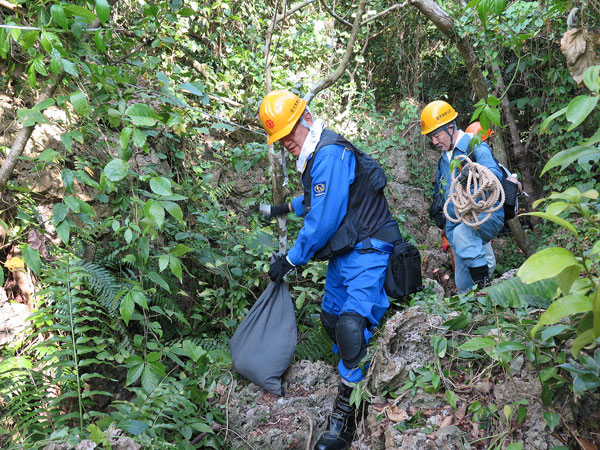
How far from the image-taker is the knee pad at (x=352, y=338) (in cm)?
291

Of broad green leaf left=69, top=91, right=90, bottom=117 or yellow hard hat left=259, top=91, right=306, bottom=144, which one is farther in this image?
yellow hard hat left=259, top=91, right=306, bottom=144

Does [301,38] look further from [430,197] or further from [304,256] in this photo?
[304,256]

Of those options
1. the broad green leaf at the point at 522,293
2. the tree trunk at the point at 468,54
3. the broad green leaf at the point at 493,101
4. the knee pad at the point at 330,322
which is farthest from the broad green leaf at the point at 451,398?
the tree trunk at the point at 468,54

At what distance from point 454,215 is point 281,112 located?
2.31 meters

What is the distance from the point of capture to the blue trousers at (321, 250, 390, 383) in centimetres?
300

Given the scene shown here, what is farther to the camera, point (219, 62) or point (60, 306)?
point (219, 62)

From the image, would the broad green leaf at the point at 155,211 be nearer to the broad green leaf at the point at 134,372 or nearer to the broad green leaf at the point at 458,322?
the broad green leaf at the point at 134,372

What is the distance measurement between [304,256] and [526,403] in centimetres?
159

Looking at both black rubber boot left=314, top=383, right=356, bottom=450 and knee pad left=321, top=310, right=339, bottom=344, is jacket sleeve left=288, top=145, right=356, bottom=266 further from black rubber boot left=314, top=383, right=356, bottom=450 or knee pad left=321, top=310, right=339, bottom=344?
black rubber boot left=314, top=383, right=356, bottom=450

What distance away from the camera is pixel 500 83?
6.57m

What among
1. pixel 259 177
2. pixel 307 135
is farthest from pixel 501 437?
pixel 259 177

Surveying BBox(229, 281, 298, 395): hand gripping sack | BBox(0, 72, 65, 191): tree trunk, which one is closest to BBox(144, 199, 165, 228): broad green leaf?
BBox(0, 72, 65, 191): tree trunk

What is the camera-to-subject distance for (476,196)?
396cm

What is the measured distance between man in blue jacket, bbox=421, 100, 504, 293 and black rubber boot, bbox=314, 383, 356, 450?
1.86 m
